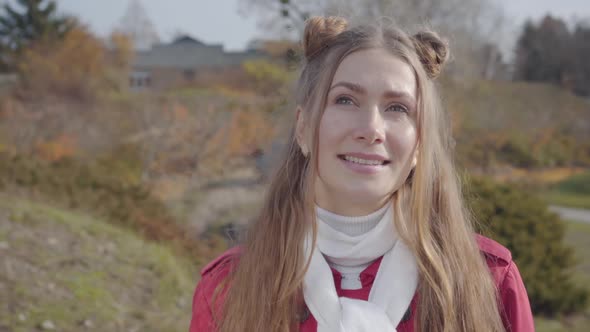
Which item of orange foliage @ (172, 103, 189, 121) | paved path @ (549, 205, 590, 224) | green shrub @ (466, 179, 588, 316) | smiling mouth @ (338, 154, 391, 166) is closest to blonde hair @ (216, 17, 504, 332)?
smiling mouth @ (338, 154, 391, 166)

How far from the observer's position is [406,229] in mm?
1752

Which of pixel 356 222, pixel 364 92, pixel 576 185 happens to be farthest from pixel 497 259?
pixel 576 185

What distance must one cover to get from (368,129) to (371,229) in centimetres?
31

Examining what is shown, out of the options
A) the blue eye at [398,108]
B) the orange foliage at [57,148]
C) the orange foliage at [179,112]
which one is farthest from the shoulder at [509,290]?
the orange foliage at [179,112]

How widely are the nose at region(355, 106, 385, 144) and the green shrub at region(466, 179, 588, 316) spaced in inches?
185

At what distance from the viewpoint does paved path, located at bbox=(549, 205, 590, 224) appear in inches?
538

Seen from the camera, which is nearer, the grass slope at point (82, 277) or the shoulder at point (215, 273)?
the shoulder at point (215, 273)

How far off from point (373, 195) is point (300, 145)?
1.12ft

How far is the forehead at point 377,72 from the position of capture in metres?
1.73

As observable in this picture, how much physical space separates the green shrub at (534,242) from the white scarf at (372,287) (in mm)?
4619

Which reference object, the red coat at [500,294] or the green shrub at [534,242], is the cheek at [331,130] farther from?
the green shrub at [534,242]

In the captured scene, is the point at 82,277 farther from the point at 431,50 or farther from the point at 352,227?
the point at 431,50

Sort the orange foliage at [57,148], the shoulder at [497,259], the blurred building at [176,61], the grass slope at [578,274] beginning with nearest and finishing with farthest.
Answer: the shoulder at [497,259] < the grass slope at [578,274] < the orange foliage at [57,148] < the blurred building at [176,61]

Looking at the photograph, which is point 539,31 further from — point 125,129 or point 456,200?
point 456,200
